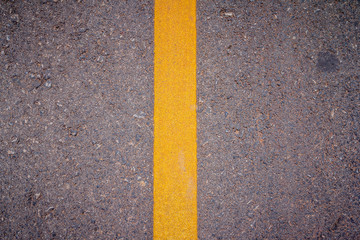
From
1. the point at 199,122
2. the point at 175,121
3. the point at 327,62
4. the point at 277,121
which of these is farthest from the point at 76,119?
the point at 327,62

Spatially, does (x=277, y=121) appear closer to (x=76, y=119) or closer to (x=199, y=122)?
(x=199, y=122)

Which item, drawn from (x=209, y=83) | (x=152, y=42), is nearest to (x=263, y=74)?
(x=209, y=83)

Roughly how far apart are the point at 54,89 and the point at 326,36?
2347mm

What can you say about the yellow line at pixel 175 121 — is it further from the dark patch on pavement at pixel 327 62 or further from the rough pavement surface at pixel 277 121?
the dark patch on pavement at pixel 327 62

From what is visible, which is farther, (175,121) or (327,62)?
(327,62)

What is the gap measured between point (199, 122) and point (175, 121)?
0.20 meters

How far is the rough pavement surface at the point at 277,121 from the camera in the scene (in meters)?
1.62

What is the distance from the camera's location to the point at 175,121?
1609 millimetres

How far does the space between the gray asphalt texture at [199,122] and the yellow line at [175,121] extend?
0.07 meters

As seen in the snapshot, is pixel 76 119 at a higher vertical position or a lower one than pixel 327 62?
lower

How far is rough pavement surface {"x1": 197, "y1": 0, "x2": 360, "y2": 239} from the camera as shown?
5.31ft

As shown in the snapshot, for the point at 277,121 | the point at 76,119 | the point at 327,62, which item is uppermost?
the point at 327,62

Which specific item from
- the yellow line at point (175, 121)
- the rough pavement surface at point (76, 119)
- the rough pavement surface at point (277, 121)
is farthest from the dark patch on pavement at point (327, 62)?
the rough pavement surface at point (76, 119)

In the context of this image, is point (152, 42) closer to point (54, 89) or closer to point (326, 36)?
point (54, 89)
